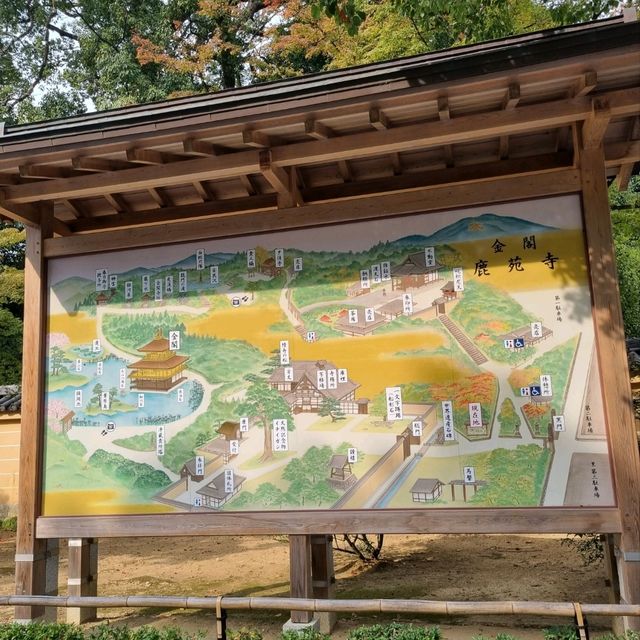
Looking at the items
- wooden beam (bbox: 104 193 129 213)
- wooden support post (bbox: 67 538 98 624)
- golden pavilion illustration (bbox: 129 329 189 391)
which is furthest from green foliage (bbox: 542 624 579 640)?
wooden beam (bbox: 104 193 129 213)

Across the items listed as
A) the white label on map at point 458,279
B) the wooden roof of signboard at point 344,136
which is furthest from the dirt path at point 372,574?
the wooden roof of signboard at point 344,136

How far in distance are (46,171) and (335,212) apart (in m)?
2.48

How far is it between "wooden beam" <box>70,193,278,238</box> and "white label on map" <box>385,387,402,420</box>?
219 centimetres

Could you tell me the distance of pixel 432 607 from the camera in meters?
3.42

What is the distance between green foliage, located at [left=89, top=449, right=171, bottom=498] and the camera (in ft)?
16.3

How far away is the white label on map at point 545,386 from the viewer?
14.3ft

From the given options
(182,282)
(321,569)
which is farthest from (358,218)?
(321,569)

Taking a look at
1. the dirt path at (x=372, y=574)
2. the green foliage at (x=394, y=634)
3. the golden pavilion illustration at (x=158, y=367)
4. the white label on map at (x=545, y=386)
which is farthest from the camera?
the dirt path at (x=372, y=574)

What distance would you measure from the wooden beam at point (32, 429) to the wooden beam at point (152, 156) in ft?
5.19

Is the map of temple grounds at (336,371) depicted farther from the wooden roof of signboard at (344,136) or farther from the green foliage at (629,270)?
the green foliage at (629,270)

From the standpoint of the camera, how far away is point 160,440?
505 cm

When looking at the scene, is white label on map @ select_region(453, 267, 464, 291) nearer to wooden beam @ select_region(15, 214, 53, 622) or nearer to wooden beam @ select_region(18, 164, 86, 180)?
wooden beam @ select_region(18, 164, 86, 180)

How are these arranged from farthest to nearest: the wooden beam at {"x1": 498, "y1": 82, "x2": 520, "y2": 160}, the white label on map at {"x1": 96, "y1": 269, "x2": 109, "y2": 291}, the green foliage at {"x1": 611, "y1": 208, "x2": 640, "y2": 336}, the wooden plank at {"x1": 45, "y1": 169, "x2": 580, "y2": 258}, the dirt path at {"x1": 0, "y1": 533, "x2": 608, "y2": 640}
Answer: the green foliage at {"x1": 611, "y1": 208, "x2": 640, "y2": 336}, the dirt path at {"x1": 0, "y1": 533, "x2": 608, "y2": 640}, the white label on map at {"x1": 96, "y1": 269, "x2": 109, "y2": 291}, the wooden plank at {"x1": 45, "y1": 169, "x2": 580, "y2": 258}, the wooden beam at {"x1": 498, "y1": 82, "x2": 520, "y2": 160}

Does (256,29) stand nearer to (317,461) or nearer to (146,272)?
(146,272)
